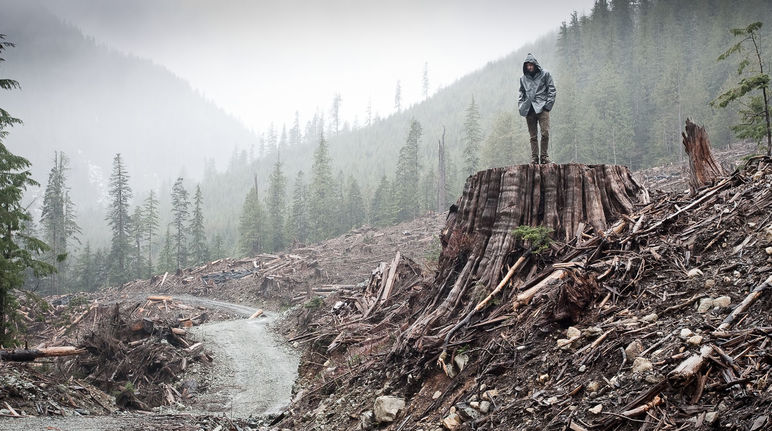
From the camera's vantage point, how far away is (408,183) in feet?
175

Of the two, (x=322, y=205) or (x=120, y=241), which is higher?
(x=322, y=205)

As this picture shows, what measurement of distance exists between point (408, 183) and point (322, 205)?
40.4ft

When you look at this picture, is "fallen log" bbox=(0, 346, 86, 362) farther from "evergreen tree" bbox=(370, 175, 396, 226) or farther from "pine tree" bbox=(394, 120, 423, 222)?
"pine tree" bbox=(394, 120, 423, 222)

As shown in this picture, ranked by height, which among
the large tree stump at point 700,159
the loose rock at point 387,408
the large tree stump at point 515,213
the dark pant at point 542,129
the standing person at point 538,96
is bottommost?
the loose rock at point 387,408

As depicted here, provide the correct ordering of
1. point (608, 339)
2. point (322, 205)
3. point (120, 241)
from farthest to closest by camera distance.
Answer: point (322, 205), point (120, 241), point (608, 339)

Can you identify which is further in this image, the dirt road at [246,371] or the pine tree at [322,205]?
the pine tree at [322,205]

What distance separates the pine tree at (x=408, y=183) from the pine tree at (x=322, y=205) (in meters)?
9.62

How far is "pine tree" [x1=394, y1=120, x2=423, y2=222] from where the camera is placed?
51344 millimetres

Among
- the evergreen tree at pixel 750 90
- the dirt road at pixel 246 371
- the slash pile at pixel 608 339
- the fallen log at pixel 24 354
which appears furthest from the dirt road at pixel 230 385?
the evergreen tree at pixel 750 90

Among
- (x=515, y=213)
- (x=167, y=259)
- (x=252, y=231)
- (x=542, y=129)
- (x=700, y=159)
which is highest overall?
(x=252, y=231)

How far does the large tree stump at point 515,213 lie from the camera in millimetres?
5949

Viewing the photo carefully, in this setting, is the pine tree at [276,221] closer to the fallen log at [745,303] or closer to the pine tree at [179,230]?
the pine tree at [179,230]

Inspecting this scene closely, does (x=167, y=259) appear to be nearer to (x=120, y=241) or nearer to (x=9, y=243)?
(x=120, y=241)

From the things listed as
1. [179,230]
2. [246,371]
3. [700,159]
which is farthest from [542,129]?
[179,230]
